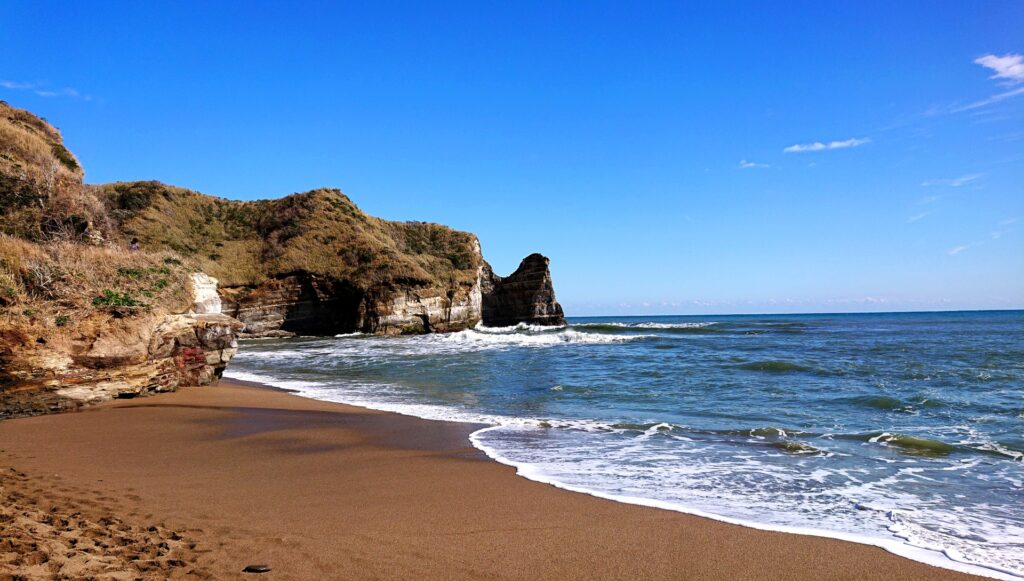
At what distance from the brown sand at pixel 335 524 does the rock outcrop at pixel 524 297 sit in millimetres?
50403

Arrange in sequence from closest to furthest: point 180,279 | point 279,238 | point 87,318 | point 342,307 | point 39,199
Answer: point 87,318
point 180,279
point 39,199
point 342,307
point 279,238

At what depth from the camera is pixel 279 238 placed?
49375mm

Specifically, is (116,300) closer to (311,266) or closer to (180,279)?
(180,279)

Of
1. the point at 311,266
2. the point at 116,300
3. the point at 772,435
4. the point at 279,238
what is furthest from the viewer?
the point at 279,238

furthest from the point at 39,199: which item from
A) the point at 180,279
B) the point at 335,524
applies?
the point at 335,524

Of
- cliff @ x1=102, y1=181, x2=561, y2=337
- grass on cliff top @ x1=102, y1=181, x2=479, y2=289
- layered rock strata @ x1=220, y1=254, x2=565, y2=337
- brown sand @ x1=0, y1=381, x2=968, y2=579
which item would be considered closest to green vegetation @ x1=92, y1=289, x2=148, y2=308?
brown sand @ x1=0, y1=381, x2=968, y2=579

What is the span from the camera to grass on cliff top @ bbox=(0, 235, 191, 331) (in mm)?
7707

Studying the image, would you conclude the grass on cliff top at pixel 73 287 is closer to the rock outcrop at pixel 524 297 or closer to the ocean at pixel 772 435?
the ocean at pixel 772 435

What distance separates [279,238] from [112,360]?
43.4 meters

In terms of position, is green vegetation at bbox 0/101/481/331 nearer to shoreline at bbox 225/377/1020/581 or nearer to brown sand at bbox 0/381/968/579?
brown sand at bbox 0/381/968/579

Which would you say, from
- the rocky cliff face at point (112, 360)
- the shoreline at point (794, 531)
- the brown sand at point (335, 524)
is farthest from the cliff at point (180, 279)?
the shoreline at point (794, 531)

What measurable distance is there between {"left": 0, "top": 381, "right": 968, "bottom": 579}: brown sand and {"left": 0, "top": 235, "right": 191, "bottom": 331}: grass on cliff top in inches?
72.0

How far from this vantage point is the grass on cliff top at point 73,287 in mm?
7707

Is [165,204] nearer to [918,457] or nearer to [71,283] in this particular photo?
[71,283]
